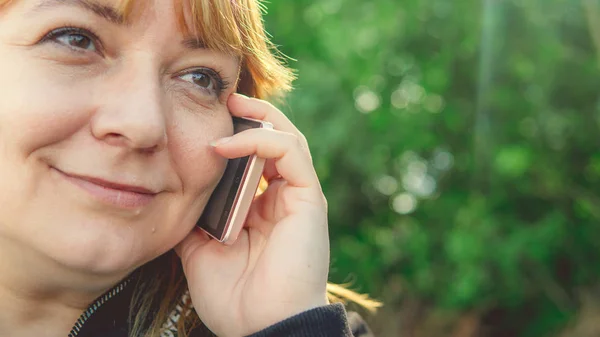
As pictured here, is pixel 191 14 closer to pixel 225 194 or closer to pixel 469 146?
pixel 225 194

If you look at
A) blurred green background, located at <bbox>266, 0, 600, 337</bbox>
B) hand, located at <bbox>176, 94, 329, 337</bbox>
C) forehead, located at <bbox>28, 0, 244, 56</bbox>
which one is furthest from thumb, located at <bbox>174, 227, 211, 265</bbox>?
blurred green background, located at <bbox>266, 0, 600, 337</bbox>

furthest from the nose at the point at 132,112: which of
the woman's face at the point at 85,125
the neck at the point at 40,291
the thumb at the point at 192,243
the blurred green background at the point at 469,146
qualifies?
the blurred green background at the point at 469,146

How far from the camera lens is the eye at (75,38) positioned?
4.97ft

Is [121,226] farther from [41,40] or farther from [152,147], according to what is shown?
[41,40]

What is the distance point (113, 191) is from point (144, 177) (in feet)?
0.27

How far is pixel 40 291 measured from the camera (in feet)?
5.64

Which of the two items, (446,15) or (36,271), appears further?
(446,15)

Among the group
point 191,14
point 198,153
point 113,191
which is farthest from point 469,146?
point 113,191

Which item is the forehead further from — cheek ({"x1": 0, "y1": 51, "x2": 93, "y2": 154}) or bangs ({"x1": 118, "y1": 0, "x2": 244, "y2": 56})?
cheek ({"x1": 0, "y1": 51, "x2": 93, "y2": 154})

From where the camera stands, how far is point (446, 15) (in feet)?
14.8

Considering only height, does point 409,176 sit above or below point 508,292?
above

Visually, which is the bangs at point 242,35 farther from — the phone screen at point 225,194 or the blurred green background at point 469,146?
the blurred green background at point 469,146

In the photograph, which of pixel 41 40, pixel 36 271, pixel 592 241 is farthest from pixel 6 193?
pixel 592 241

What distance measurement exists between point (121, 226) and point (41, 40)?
472mm
